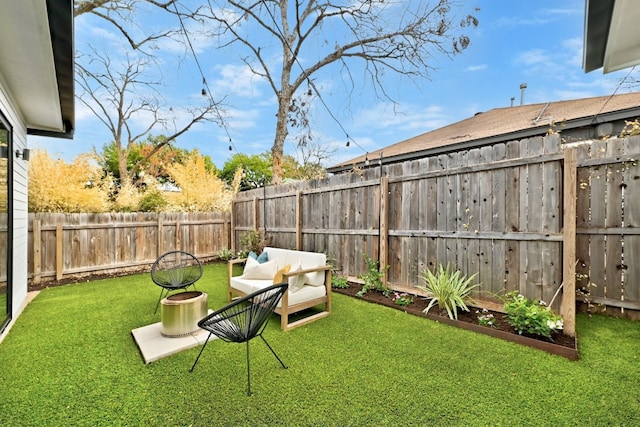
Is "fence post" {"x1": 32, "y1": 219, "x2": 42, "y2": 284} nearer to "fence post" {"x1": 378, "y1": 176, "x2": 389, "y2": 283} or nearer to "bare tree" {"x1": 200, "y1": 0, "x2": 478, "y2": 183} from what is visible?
"bare tree" {"x1": 200, "y1": 0, "x2": 478, "y2": 183}

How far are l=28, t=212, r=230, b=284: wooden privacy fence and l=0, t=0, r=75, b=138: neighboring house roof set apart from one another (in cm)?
263

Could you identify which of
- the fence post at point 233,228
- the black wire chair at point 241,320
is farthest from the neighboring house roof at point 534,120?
the black wire chair at point 241,320

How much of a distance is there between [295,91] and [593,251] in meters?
8.29

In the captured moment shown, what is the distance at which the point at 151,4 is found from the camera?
5.61m

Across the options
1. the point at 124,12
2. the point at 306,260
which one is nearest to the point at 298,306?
the point at 306,260

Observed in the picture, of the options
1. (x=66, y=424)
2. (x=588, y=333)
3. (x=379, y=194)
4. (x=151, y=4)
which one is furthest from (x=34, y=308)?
(x=588, y=333)

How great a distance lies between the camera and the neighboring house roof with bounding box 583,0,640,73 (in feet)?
6.04

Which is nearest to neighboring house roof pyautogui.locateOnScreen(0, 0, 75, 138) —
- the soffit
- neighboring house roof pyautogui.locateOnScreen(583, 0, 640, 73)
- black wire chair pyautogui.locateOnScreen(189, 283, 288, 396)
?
the soffit

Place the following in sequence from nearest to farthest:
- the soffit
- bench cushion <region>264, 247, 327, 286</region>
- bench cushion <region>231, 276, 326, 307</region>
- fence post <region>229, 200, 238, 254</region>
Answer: the soffit, bench cushion <region>231, 276, 326, 307</region>, bench cushion <region>264, 247, 327, 286</region>, fence post <region>229, 200, 238, 254</region>

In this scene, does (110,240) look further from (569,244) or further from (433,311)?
(569,244)

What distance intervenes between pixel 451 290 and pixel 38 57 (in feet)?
16.2

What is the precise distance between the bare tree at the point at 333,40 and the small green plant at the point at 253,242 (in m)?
2.03

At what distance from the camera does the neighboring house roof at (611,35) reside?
184cm

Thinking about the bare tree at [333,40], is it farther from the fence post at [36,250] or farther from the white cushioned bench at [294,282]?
the fence post at [36,250]
